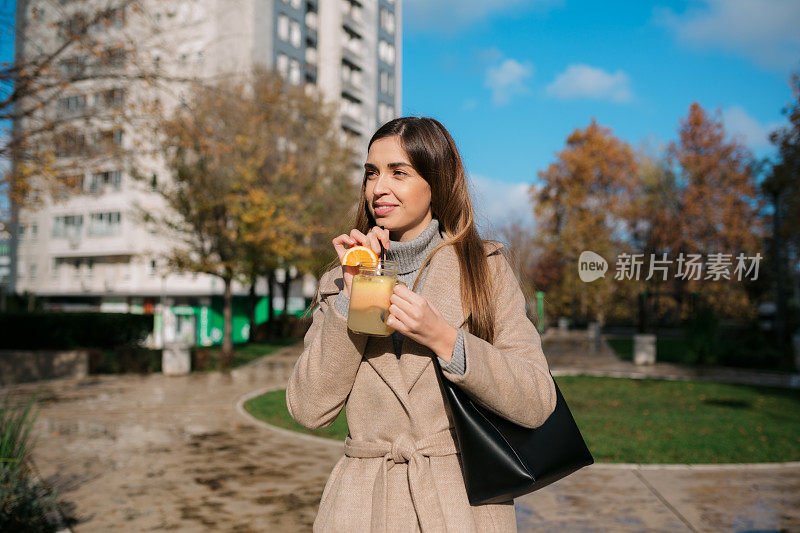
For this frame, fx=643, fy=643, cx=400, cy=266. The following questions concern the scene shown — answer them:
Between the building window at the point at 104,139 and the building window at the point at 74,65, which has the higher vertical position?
the building window at the point at 74,65

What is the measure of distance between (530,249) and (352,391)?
8442 mm

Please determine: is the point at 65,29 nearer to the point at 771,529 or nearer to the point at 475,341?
the point at 475,341

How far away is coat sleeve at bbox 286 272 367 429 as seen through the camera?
1.92 meters

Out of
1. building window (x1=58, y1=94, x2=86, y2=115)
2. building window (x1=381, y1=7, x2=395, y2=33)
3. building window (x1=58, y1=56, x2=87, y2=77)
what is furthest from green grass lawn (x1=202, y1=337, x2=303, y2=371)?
building window (x1=381, y1=7, x2=395, y2=33)

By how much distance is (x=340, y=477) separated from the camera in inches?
80.0

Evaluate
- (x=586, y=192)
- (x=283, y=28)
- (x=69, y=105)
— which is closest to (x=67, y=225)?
(x=283, y=28)

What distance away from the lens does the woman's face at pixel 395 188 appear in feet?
6.91

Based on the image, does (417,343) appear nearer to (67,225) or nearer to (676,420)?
(676,420)

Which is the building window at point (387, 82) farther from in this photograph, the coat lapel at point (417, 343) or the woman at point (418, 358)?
the coat lapel at point (417, 343)

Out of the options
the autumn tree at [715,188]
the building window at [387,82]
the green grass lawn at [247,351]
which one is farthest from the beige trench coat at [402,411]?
the building window at [387,82]

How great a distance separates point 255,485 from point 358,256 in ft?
17.9

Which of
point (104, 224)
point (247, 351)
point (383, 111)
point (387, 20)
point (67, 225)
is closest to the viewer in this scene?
point (247, 351)

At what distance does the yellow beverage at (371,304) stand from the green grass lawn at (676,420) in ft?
23.0

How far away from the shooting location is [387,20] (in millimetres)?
58125
